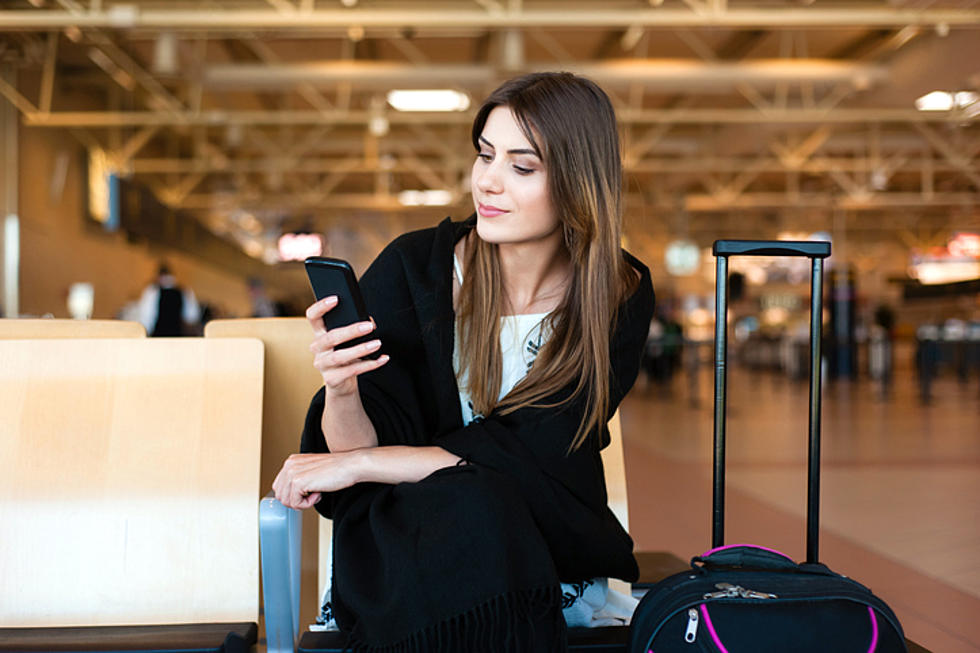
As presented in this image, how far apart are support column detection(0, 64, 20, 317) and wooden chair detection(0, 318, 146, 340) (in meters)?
9.12

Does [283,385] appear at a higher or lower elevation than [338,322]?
lower

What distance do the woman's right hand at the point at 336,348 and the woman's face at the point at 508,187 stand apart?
13.0 inches

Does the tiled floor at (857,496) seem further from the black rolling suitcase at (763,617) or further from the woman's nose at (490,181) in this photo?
the woman's nose at (490,181)

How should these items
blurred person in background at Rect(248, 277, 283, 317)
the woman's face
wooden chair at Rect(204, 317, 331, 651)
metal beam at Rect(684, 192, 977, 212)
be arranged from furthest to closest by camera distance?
metal beam at Rect(684, 192, 977, 212)
blurred person in background at Rect(248, 277, 283, 317)
wooden chair at Rect(204, 317, 331, 651)
the woman's face

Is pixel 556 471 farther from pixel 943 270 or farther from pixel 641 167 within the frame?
pixel 943 270

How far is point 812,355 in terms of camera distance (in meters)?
1.59

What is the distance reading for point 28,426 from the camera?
174 centimetres

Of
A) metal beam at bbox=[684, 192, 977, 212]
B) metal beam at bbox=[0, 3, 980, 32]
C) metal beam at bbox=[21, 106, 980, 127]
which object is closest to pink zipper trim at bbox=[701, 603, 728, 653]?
metal beam at bbox=[0, 3, 980, 32]

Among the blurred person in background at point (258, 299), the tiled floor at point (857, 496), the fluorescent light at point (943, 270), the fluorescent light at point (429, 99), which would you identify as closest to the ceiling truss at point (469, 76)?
the fluorescent light at point (429, 99)

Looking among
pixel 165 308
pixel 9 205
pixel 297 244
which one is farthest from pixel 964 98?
pixel 9 205

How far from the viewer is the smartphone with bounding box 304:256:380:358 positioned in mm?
1254

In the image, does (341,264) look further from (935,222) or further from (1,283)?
(935,222)

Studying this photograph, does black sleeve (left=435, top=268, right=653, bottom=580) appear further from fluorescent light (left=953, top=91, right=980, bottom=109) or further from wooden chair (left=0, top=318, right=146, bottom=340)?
fluorescent light (left=953, top=91, right=980, bottom=109)

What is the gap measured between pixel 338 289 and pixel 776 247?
792 mm
